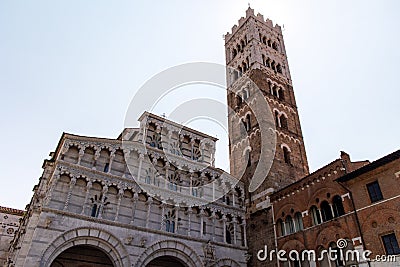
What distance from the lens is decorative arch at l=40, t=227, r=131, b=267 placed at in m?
16.9

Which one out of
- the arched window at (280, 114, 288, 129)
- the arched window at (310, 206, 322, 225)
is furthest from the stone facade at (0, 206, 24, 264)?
the arched window at (280, 114, 288, 129)

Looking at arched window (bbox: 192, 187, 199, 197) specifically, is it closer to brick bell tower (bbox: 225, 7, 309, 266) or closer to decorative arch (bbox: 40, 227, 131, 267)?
brick bell tower (bbox: 225, 7, 309, 266)

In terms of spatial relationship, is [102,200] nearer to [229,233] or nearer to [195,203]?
Result: [195,203]

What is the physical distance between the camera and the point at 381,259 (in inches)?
603

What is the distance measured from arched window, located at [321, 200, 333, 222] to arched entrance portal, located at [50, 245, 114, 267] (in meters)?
13.4

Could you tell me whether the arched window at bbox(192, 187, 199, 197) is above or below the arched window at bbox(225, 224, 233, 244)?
above

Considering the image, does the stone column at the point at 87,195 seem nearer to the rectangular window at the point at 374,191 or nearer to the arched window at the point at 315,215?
the arched window at the point at 315,215

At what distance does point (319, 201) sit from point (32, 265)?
16.6 metres

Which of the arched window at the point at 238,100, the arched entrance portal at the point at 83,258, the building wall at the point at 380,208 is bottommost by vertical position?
the arched entrance portal at the point at 83,258

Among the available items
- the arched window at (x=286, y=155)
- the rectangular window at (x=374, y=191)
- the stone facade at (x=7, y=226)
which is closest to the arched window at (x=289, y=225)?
the rectangular window at (x=374, y=191)

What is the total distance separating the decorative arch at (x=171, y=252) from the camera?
1875 centimetres

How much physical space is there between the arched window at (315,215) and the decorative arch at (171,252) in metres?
7.85

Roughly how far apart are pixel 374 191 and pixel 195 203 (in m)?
11.5

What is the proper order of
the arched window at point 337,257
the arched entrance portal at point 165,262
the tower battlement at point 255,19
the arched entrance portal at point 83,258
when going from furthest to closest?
the tower battlement at point 255,19
the arched entrance portal at point 165,262
the arched entrance portal at point 83,258
the arched window at point 337,257
